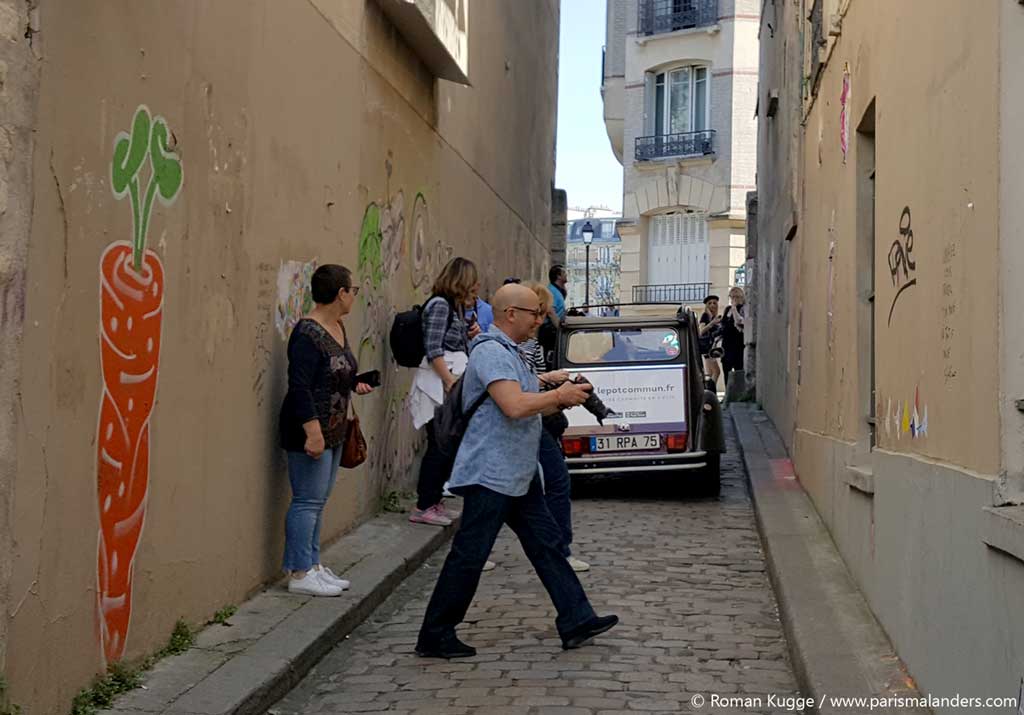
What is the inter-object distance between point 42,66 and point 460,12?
295 inches

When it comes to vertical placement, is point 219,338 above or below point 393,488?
above

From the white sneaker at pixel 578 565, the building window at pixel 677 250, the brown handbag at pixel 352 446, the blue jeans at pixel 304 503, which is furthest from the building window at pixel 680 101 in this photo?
the blue jeans at pixel 304 503

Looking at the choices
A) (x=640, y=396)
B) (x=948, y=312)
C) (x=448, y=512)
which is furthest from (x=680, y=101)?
(x=948, y=312)

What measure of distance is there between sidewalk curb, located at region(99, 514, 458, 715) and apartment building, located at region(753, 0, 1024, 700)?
8.51ft

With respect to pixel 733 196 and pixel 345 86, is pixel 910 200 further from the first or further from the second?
pixel 733 196

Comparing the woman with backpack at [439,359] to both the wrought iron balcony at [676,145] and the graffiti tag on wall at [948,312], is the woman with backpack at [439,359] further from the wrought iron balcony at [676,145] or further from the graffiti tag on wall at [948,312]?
the wrought iron balcony at [676,145]

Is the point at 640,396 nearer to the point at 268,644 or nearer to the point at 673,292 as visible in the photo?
the point at 268,644

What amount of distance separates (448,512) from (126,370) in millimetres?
4843

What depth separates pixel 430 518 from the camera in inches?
357

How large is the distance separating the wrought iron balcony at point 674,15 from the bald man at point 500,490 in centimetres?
2902

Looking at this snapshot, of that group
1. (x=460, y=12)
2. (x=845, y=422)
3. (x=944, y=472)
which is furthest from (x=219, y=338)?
(x=460, y=12)

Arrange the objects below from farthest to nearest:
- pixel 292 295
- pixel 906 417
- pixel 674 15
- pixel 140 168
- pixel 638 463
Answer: pixel 674 15 → pixel 638 463 → pixel 292 295 → pixel 906 417 → pixel 140 168

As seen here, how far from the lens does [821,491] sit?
9195 mm

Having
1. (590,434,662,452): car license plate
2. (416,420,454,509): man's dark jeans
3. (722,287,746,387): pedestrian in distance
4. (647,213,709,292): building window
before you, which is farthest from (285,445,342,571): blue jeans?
(647,213,709,292): building window
